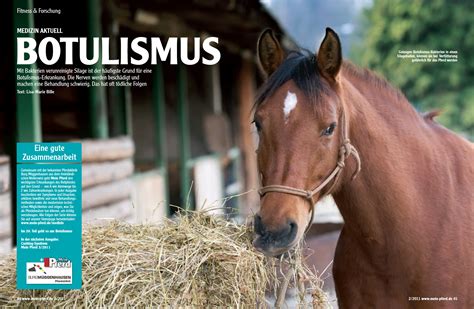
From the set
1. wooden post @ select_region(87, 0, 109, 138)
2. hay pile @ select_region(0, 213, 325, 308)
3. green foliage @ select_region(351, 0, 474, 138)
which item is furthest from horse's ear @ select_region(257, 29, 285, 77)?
wooden post @ select_region(87, 0, 109, 138)

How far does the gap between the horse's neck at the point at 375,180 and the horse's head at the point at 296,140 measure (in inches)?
5.1

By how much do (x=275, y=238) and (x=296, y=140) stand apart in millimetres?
336

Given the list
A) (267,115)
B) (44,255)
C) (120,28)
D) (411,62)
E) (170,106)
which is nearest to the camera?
(267,115)

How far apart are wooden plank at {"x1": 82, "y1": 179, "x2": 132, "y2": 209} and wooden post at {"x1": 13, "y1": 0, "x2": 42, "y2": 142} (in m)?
0.55

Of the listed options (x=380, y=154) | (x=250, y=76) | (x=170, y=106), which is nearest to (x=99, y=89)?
(x=380, y=154)

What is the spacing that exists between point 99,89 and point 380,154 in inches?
93.1

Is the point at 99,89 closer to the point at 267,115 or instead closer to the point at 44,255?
the point at 44,255

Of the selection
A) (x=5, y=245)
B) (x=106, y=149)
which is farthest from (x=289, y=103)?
(x=106, y=149)

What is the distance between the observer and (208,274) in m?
2.54

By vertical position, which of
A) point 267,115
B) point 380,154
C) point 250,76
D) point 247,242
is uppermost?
point 250,76

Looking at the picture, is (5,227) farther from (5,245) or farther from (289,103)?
(289,103)

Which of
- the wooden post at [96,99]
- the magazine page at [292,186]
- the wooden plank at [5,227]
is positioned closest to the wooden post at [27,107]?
the magazine page at [292,186]

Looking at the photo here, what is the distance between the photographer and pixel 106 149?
4.14 m

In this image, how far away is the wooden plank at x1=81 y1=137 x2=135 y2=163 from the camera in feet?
12.7
